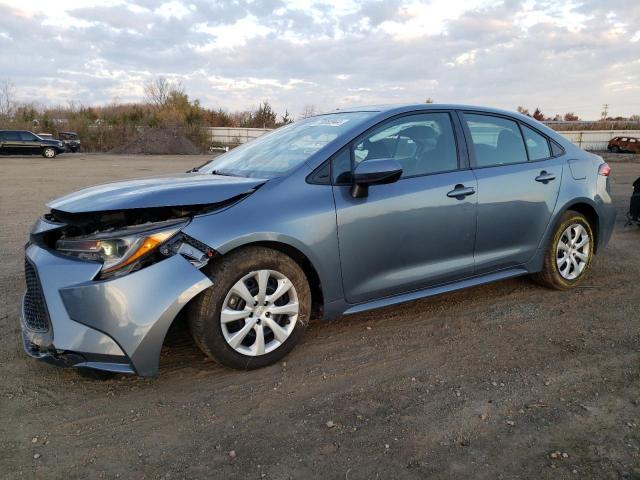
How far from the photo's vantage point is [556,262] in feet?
15.2

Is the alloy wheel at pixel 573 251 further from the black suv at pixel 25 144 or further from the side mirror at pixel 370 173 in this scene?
the black suv at pixel 25 144

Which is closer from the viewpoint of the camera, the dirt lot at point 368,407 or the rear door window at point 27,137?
the dirt lot at point 368,407

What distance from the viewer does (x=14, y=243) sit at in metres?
6.75

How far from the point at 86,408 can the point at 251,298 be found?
1083 mm

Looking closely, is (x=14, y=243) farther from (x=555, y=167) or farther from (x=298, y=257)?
(x=555, y=167)

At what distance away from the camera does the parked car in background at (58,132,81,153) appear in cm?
3656

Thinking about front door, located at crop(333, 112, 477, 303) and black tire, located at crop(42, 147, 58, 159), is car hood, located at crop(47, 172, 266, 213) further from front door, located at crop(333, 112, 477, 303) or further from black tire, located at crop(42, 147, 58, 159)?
black tire, located at crop(42, 147, 58, 159)

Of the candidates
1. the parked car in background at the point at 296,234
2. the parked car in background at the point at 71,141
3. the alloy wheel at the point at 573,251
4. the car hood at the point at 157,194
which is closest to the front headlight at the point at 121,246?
the parked car in background at the point at 296,234

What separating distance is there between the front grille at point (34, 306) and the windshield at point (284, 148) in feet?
4.76

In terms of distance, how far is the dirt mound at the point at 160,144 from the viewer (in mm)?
37719

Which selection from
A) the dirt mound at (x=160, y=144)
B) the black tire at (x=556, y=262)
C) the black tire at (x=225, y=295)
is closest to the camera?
the black tire at (x=225, y=295)

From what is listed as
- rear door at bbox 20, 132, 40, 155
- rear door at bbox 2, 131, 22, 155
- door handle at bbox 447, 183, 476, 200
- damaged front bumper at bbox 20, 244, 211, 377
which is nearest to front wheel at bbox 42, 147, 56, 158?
rear door at bbox 20, 132, 40, 155

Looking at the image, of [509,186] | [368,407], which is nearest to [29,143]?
[509,186]

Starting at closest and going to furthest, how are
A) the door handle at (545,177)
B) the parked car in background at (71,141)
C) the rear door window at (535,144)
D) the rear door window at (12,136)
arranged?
the door handle at (545,177)
the rear door window at (535,144)
the rear door window at (12,136)
the parked car in background at (71,141)
